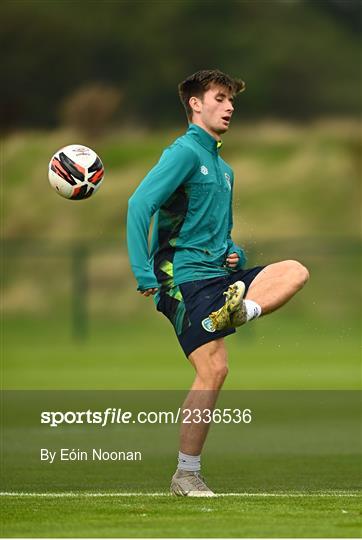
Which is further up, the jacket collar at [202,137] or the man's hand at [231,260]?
the jacket collar at [202,137]

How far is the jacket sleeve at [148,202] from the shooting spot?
26.8ft

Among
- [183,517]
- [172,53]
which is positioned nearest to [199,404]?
[183,517]

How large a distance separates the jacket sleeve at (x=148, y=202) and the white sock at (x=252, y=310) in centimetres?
50

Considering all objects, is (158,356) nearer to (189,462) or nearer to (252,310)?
(189,462)

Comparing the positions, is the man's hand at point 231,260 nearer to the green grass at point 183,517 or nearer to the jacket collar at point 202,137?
the jacket collar at point 202,137

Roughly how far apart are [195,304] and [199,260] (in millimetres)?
259

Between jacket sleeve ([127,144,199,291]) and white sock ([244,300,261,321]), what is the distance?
50 centimetres

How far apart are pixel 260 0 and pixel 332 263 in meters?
25.5

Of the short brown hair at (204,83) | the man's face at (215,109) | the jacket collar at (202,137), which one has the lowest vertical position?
the jacket collar at (202,137)

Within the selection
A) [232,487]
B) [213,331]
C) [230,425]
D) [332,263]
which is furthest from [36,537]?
[332,263]

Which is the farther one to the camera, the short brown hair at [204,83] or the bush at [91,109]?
the bush at [91,109]

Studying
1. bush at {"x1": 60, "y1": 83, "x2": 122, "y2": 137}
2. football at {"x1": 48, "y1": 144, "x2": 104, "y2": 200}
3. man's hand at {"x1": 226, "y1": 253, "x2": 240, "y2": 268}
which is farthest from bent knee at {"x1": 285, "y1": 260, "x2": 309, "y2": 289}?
bush at {"x1": 60, "y1": 83, "x2": 122, "y2": 137}

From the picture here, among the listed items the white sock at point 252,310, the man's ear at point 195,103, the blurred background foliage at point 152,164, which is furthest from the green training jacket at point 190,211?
the blurred background foliage at point 152,164

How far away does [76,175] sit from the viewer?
30.3ft
